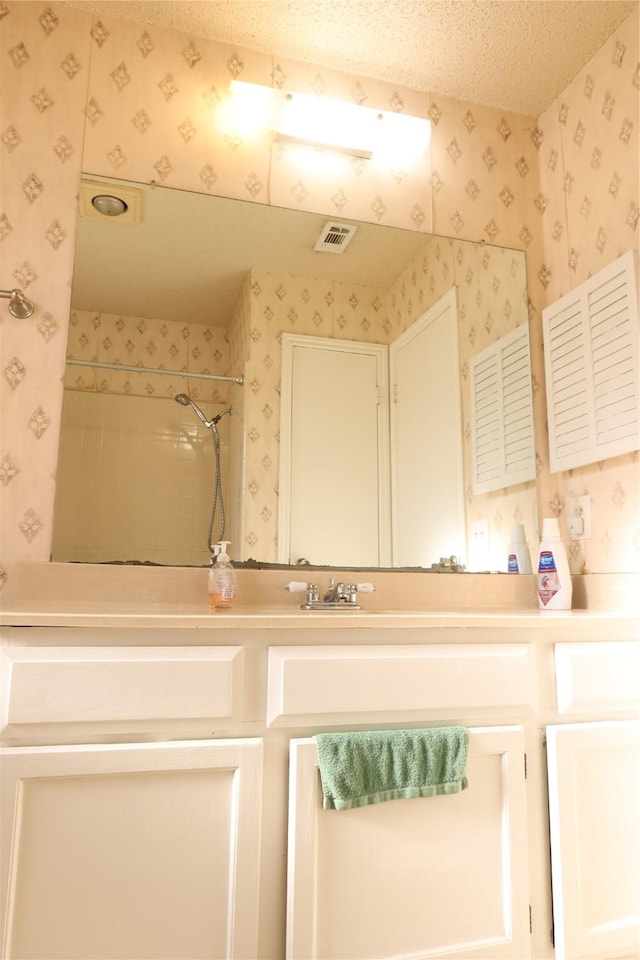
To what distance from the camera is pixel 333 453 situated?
1.76 m

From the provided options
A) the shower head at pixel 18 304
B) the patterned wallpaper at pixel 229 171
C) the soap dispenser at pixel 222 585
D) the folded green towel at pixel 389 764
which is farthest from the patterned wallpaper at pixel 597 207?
the shower head at pixel 18 304

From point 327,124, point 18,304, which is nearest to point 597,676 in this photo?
point 18,304

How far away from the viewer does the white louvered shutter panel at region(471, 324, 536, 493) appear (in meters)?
1.90

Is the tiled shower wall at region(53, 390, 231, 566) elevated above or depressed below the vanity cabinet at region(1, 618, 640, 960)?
above

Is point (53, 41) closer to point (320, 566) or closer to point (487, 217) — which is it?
point (487, 217)

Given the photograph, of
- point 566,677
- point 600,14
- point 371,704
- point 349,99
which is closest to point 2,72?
point 349,99

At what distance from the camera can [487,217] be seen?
2.06m

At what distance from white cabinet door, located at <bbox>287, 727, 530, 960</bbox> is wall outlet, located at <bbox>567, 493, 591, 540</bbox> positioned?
776mm

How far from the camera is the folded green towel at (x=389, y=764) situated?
110 cm

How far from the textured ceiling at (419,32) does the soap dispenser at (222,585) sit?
1.55m

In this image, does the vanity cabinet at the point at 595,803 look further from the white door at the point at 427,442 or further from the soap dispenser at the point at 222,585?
the soap dispenser at the point at 222,585

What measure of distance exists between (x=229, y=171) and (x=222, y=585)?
3.96 ft

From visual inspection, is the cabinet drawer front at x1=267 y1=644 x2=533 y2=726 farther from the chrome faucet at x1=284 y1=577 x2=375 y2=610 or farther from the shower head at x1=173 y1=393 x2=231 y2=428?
the shower head at x1=173 y1=393 x2=231 y2=428

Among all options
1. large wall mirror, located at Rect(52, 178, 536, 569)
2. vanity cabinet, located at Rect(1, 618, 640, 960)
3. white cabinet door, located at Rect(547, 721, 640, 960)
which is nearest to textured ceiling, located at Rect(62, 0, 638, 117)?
large wall mirror, located at Rect(52, 178, 536, 569)
